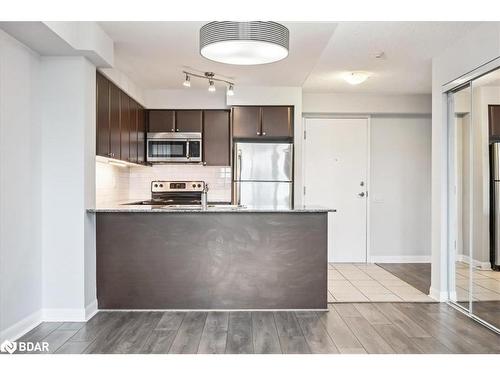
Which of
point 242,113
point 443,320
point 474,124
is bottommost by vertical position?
point 443,320

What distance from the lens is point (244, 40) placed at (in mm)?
2887

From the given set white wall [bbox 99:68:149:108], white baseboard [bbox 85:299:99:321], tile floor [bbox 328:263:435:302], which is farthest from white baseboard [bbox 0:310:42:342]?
tile floor [bbox 328:263:435:302]

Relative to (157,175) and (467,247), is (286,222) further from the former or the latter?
(157,175)

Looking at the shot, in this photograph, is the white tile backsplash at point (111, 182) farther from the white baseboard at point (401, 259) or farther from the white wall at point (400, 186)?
the white baseboard at point (401, 259)

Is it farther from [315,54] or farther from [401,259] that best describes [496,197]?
[401,259]

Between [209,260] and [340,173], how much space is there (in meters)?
3.26

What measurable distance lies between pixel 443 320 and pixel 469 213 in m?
0.97

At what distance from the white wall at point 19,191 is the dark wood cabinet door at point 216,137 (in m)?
2.81

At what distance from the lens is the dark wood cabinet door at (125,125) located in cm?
503

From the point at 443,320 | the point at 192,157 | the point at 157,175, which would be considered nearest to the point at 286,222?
the point at 443,320

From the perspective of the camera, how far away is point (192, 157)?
6.20 m

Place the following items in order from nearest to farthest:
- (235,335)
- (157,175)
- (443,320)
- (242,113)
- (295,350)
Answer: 1. (295,350)
2. (235,335)
3. (443,320)
4. (242,113)
5. (157,175)

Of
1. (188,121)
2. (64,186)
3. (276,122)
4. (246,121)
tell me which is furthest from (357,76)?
(64,186)

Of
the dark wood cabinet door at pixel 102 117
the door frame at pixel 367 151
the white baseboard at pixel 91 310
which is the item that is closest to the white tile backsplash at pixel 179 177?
the door frame at pixel 367 151
